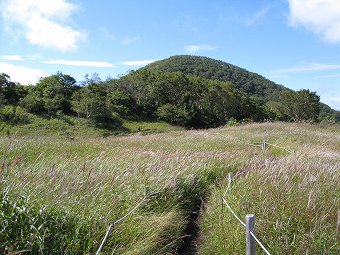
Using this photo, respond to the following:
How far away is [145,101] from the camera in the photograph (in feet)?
195

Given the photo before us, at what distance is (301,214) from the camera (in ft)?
12.6

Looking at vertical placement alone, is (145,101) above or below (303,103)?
below

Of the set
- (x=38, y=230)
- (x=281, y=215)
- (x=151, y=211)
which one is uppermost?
(x=281, y=215)

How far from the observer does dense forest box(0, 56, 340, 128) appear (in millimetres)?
47719

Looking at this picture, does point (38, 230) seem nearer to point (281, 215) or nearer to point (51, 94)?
point (281, 215)

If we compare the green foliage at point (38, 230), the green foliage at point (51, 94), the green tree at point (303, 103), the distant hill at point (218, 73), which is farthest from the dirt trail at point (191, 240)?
the distant hill at point (218, 73)

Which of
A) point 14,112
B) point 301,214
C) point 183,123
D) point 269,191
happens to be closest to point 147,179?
point 269,191

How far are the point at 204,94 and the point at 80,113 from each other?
22854 mm

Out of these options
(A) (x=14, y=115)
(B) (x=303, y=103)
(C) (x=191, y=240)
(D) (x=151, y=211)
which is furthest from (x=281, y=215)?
(B) (x=303, y=103)

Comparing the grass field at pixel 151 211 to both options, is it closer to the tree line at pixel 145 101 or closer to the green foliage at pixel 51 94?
the tree line at pixel 145 101

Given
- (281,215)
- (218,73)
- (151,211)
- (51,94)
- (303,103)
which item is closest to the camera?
(281,215)

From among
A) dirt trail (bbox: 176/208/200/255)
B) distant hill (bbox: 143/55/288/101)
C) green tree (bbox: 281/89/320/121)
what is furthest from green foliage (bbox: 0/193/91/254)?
distant hill (bbox: 143/55/288/101)

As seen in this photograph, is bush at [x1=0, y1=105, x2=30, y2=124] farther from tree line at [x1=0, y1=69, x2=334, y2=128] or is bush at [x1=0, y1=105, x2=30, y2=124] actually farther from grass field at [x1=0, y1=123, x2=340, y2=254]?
grass field at [x1=0, y1=123, x2=340, y2=254]

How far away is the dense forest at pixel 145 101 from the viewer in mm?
47719
